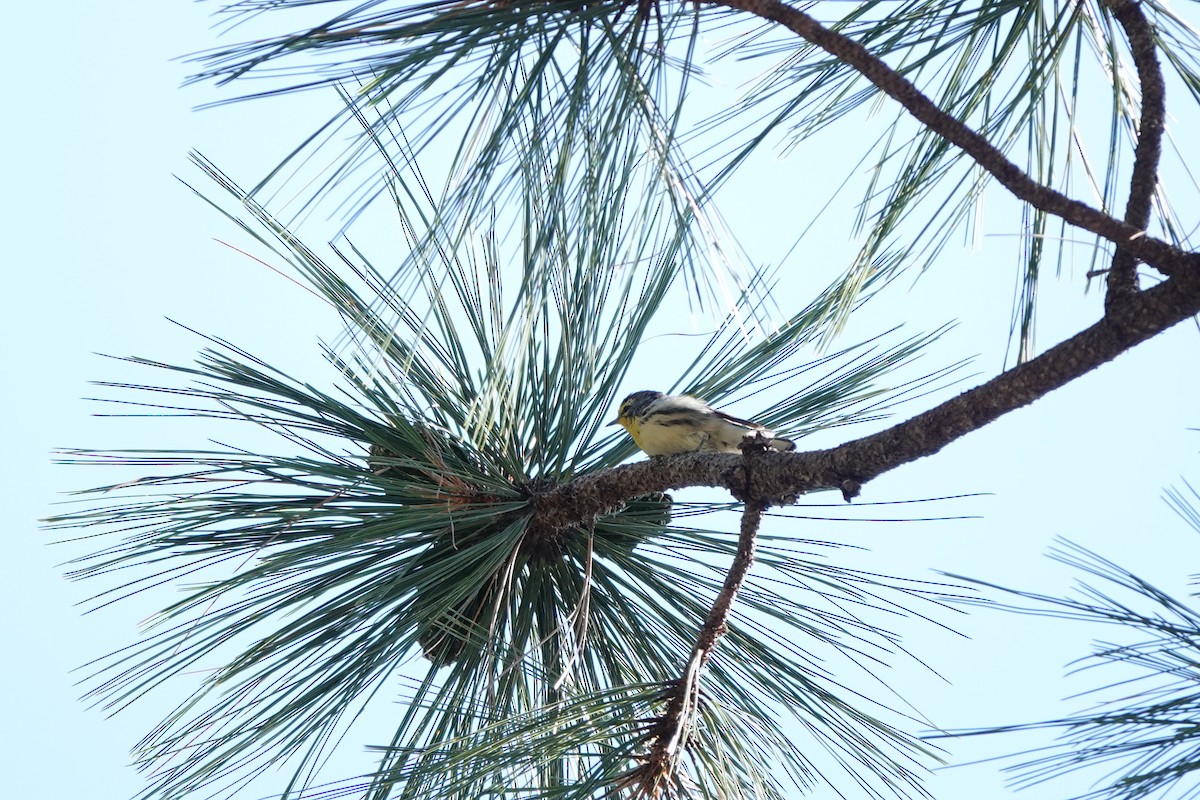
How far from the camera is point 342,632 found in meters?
1.68

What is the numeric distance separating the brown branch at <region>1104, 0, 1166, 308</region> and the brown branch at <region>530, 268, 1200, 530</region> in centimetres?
3

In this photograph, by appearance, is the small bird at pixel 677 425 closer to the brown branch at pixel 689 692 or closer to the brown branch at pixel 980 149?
the brown branch at pixel 689 692

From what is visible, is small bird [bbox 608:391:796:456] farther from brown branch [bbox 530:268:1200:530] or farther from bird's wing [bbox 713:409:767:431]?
brown branch [bbox 530:268:1200:530]

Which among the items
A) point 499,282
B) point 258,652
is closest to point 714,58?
point 499,282

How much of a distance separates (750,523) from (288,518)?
0.63 meters

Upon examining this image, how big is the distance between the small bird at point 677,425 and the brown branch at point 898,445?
0.33 meters

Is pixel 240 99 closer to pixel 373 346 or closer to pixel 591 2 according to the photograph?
pixel 373 346

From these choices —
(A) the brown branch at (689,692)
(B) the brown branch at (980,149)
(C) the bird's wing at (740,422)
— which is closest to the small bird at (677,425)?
(C) the bird's wing at (740,422)

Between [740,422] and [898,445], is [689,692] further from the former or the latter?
[740,422]

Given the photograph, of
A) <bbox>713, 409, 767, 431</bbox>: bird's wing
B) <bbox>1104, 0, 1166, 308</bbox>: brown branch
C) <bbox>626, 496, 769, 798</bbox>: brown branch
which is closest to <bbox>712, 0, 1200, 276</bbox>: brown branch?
<bbox>1104, 0, 1166, 308</bbox>: brown branch

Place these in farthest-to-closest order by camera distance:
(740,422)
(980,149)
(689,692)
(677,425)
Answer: (677,425) < (740,422) < (689,692) < (980,149)

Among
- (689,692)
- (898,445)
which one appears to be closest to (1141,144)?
(898,445)

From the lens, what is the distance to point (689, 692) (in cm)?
150

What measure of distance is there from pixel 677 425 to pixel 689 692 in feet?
2.10
